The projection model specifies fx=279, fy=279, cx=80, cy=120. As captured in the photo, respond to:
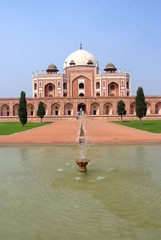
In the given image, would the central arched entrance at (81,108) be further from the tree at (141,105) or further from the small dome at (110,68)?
the tree at (141,105)

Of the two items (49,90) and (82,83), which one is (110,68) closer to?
(82,83)

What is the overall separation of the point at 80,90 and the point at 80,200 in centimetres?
3995

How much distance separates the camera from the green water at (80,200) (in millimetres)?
3053

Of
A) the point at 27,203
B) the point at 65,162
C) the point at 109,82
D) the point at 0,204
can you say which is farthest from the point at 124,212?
the point at 109,82

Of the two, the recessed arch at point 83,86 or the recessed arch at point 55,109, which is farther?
the recessed arch at point 83,86

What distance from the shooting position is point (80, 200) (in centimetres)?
403

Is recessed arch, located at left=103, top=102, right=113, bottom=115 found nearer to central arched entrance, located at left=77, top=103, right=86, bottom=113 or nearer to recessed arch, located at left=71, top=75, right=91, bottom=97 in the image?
central arched entrance, located at left=77, top=103, right=86, bottom=113

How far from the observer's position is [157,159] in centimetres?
721

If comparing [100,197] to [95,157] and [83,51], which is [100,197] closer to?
[95,157]

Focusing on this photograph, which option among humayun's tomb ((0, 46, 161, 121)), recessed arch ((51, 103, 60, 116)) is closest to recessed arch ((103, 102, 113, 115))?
humayun's tomb ((0, 46, 161, 121))

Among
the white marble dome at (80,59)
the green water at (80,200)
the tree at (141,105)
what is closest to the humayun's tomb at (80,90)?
the white marble dome at (80,59)

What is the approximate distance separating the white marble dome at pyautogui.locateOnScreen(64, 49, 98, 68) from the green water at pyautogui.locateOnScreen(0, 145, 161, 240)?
130ft

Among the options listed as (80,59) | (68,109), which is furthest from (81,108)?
(80,59)

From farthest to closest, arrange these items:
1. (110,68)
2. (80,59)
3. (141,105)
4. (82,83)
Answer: (80,59)
(110,68)
(82,83)
(141,105)
